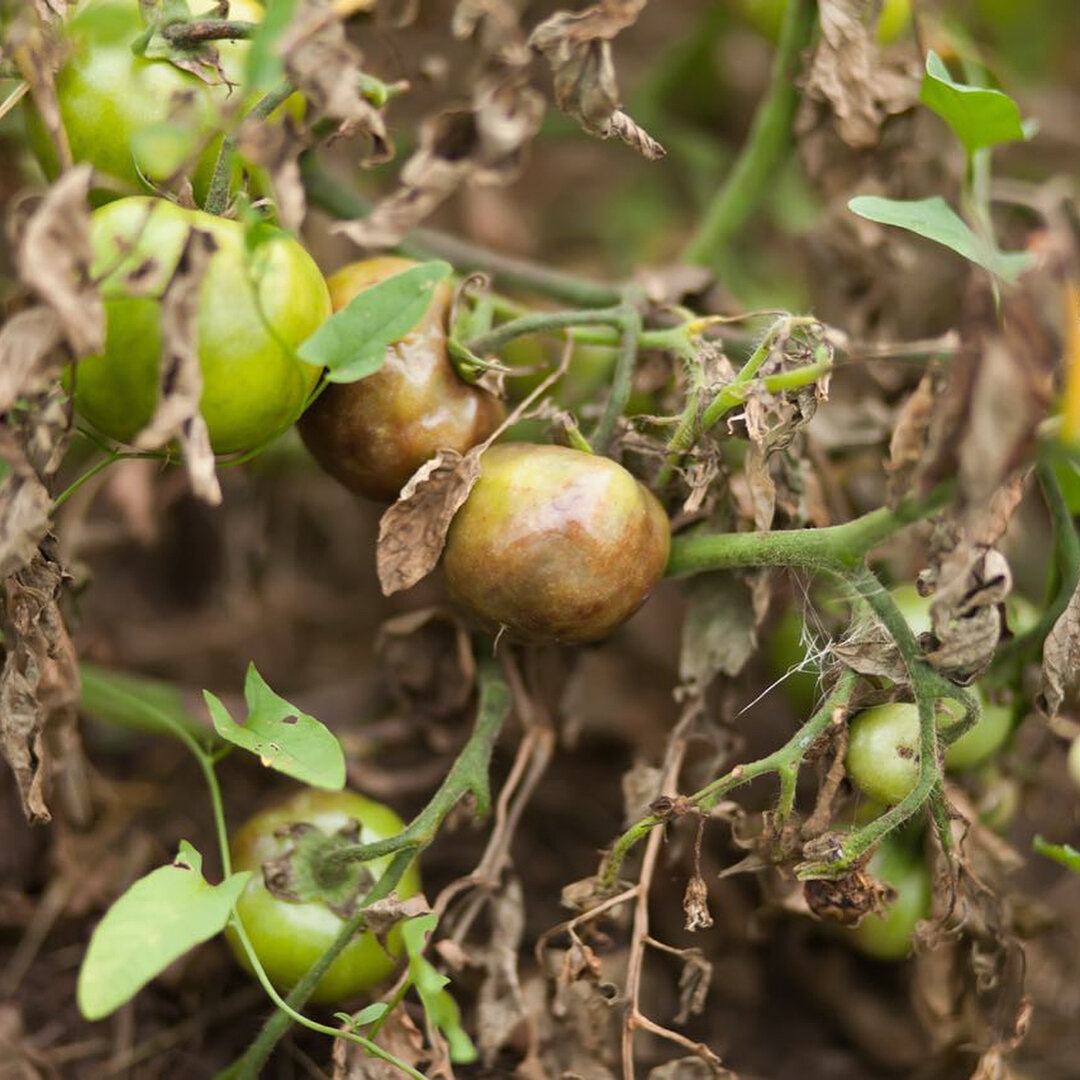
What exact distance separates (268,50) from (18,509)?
339 mm

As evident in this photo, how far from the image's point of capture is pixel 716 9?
1629 millimetres

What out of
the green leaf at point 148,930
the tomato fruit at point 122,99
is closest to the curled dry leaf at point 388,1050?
the green leaf at point 148,930

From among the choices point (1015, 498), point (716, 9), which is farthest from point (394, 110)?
point (1015, 498)

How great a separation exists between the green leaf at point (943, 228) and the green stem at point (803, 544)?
0.57 ft

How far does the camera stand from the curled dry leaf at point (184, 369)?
2.42ft

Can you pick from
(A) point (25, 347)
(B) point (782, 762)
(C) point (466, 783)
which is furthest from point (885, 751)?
(A) point (25, 347)

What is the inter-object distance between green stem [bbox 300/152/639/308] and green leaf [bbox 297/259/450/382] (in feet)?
1.15

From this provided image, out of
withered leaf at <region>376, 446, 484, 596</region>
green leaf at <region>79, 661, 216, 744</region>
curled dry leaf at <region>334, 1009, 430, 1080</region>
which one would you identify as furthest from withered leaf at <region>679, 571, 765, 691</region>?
green leaf at <region>79, 661, 216, 744</region>

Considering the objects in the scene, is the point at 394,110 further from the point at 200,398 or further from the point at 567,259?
the point at 200,398

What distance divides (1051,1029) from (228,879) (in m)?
0.91

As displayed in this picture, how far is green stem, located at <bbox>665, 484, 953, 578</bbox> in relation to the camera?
2.72ft

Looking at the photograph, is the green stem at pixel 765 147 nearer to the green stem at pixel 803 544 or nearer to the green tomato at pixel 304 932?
the green stem at pixel 803 544

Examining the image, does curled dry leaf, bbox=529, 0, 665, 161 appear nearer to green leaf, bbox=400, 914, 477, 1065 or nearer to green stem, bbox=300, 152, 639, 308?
green stem, bbox=300, 152, 639, 308

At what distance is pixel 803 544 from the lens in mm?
915
